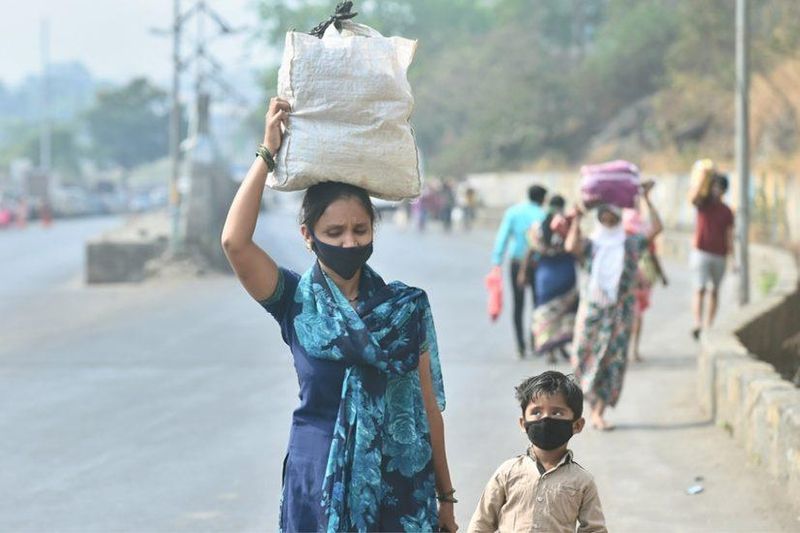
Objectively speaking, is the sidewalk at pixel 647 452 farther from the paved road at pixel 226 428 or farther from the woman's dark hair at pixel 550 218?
the woman's dark hair at pixel 550 218

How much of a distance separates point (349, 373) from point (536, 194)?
10120 millimetres

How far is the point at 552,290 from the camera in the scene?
12.8 metres

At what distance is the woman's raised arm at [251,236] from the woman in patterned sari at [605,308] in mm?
6159

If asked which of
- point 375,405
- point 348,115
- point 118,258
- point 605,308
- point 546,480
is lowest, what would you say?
point 118,258

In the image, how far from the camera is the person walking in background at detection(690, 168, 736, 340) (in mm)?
14305

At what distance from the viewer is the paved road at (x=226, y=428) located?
768 centimetres

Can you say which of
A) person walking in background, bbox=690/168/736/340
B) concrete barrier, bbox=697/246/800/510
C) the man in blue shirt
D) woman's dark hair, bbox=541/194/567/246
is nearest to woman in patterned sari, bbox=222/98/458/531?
concrete barrier, bbox=697/246/800/510

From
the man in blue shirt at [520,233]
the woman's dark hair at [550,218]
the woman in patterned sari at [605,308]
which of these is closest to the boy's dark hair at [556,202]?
the woman's dark hair at [550,218]

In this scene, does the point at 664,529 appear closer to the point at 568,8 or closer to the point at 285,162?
the point at 285,162

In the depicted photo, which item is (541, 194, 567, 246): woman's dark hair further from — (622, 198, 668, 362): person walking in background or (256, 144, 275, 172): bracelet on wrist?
(256, 144, 275, 172): bracelet on wrist

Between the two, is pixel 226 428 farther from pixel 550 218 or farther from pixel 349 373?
pixel 349 373

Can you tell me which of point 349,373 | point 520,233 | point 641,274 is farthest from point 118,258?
point 349,373

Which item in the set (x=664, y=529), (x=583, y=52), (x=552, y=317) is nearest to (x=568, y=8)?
(x=583, y=52)

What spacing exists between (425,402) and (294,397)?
306 inches
